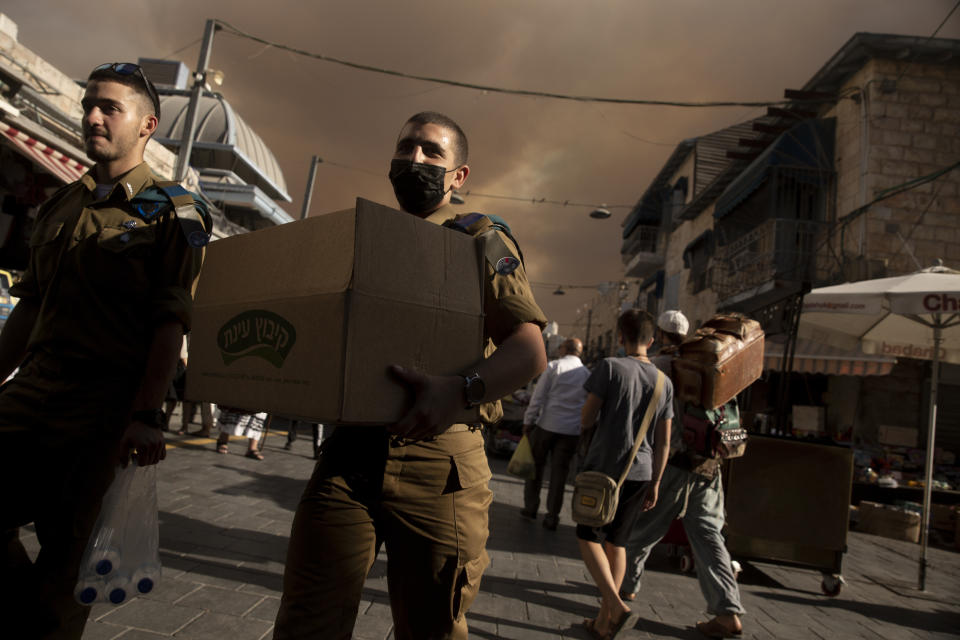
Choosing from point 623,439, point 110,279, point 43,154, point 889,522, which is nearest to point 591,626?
point 623,439

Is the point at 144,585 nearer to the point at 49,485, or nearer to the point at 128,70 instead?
the point at 49,485

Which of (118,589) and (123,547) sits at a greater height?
(123,547)

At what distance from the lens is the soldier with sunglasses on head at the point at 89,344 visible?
5.71 ft

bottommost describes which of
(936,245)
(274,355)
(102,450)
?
(102,450)

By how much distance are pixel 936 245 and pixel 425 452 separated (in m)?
14.5

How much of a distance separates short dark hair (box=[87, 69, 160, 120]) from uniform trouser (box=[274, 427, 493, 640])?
4.76ft

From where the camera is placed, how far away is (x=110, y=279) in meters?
1.88

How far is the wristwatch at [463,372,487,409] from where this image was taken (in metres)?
1.38

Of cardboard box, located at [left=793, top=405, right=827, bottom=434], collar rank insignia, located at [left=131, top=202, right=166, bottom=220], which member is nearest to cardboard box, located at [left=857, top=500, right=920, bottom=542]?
cardboard box, located at [left=793, top=405, right=827, bottom=434]

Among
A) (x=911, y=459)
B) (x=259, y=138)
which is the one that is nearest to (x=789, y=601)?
(x=911, y=459)

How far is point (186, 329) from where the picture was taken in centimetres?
191

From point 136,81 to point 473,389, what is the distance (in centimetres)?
168

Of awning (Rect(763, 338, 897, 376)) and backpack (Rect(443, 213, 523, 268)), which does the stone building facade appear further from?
backpack (Rect(443, 213, 523, 268))

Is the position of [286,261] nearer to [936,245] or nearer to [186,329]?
[186,329]
